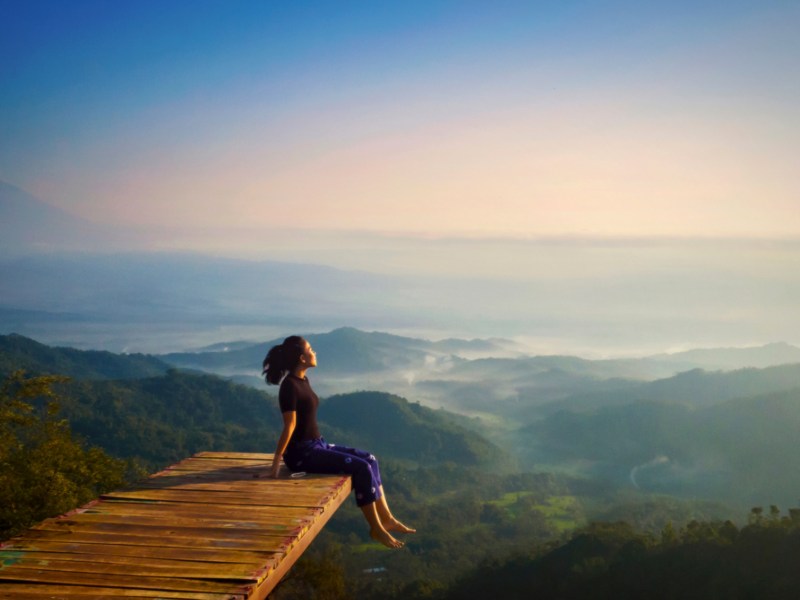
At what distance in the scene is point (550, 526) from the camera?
111 metres

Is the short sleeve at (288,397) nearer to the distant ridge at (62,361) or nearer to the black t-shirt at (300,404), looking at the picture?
the black t-shirt at (300,404)

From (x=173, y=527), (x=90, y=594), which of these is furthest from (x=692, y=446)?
(x=90, y=594)

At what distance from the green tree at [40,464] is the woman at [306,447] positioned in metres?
17.2

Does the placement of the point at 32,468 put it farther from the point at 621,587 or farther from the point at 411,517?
the point at 411,517

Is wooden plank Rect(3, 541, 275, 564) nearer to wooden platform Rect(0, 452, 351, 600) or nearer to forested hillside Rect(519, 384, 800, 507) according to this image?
wooden platform Rect(0, 452, 351, 600)

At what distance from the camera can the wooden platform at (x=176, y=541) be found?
197 inches

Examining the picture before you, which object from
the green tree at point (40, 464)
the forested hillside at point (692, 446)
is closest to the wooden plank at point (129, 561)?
the green tree at point (40, 464)

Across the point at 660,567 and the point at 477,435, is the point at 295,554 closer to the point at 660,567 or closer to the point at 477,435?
the point at 660,567

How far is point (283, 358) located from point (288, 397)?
19.4 inches

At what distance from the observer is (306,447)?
8625mm

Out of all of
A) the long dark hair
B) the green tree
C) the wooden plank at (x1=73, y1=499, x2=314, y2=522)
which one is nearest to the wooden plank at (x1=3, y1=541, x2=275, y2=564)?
the wooden plank at (x1=73, y1=499, x2=314, y2=522)

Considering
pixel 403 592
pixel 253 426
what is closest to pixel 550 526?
pixel 403 592

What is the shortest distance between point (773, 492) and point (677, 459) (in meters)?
27.1

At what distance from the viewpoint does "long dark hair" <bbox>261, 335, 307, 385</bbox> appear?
8539 mm
